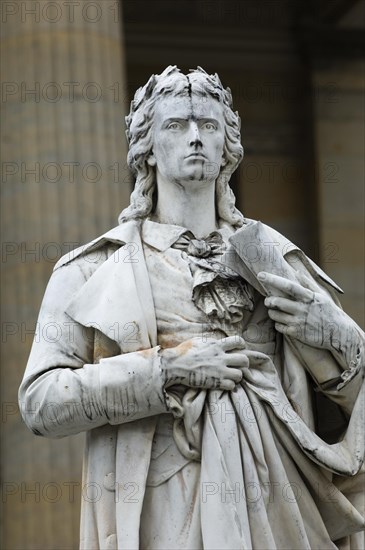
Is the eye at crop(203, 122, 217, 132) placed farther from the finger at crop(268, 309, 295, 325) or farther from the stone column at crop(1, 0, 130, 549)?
the stone column at crop(1, 0, 130, 549)

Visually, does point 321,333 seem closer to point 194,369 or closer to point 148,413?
point 194,369

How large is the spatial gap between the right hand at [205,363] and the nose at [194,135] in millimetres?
896

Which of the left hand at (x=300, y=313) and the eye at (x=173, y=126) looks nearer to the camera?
the left hand at (x=300, y=313)

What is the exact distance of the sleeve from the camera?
10125 mm

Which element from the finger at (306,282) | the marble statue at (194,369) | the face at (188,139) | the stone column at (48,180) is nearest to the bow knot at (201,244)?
the marble statue at (194,369)

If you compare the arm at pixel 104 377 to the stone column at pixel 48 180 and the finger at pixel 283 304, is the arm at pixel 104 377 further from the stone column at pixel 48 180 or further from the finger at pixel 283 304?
the stone column at pixel 48 180

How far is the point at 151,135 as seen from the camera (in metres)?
10.8

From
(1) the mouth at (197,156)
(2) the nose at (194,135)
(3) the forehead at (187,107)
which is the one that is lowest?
(1) the mouth at (197,156)

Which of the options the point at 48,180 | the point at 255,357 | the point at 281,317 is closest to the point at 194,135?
the point at 281,317

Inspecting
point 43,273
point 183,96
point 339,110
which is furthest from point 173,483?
point 339,110

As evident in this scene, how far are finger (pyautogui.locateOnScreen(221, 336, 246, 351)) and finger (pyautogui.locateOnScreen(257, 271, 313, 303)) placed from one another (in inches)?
10.7

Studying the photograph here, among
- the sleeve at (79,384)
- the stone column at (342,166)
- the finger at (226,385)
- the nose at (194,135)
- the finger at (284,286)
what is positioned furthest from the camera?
the stone column at (342,166)

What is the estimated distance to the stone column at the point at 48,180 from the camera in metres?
23.1

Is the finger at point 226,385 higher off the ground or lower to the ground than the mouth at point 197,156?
lower
